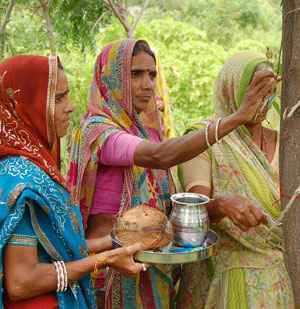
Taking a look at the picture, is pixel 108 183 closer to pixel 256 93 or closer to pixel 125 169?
pixel 125 169

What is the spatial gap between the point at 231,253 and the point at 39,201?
→ 40.7 inches

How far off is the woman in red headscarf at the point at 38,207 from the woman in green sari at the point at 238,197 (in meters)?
0.60

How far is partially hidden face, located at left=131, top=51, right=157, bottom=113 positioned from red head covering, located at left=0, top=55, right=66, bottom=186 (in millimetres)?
573

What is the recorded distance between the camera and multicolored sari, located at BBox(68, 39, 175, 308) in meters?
2.13

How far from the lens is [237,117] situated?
1.70m

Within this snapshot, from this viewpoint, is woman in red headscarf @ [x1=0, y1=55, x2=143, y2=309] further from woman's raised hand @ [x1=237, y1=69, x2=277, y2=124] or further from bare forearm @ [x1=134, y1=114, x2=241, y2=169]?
woman's raised hand @ [x1=237, y1=69, x2=277, y2=124]

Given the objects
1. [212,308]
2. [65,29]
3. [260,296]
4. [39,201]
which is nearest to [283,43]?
[39,201]

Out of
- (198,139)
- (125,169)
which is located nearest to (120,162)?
(125,169)

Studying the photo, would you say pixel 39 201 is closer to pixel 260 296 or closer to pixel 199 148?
pixel 199 148

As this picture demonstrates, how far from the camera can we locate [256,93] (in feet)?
5.49

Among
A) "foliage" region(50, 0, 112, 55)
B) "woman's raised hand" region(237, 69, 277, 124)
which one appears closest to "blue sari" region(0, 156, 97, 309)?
"woman's raised hand" region(237, 69, 277, 124)

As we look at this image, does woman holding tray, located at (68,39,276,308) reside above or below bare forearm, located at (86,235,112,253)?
above

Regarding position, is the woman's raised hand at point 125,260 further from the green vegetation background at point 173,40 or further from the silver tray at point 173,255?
the green vegetation background at point 173,40

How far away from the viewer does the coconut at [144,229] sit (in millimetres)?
1752
